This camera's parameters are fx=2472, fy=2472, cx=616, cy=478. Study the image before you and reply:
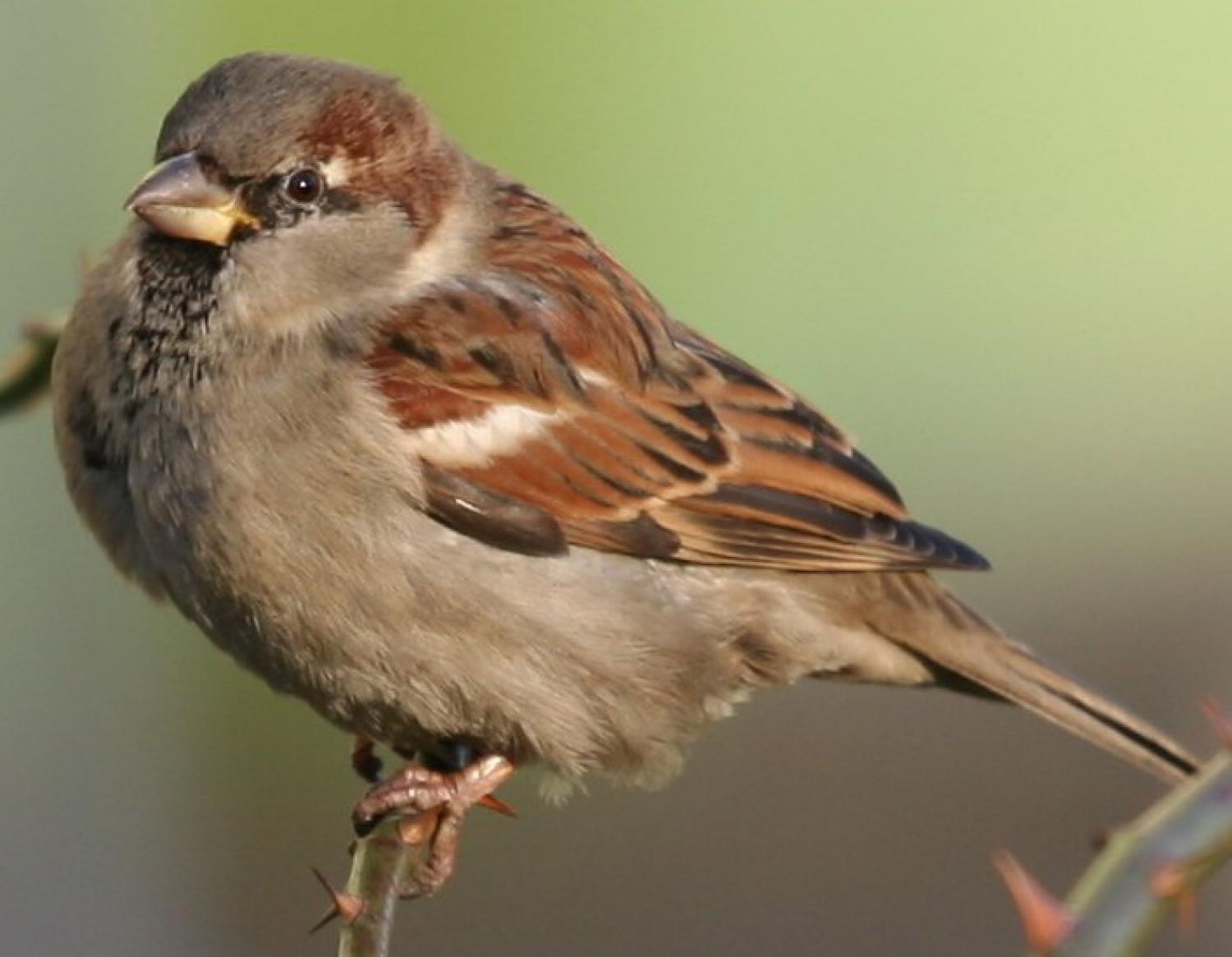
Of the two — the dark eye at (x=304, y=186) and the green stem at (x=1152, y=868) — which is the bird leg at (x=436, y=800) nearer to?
the dark eye at (x=304, y=186)

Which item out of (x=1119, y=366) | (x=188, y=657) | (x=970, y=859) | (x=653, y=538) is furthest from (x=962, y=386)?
(x=653, y=538)

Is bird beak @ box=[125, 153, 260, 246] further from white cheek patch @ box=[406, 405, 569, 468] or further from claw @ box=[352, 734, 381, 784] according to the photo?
claw @ box=[352, 734, 381, 784]

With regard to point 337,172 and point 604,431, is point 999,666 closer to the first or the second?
point 604,431

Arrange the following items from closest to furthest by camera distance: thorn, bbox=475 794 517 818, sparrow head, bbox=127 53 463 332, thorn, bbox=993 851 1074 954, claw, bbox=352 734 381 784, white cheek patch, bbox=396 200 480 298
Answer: thorn, bbox=993 851 1074 954 < thorn, bbox=475 794 517 818 < sparrow head, bbox=127 53 463 332 < white cheek patch, bbox=396 200 480 298 < claw, bbox=352 734 381 784

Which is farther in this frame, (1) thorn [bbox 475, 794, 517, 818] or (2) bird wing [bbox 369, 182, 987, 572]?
(2) bird wing [bbox 369, 182, 987, 572]

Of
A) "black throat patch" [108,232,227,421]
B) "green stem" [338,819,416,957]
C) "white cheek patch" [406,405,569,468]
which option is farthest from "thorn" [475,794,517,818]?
"black throat patch" [108,232,227,421]

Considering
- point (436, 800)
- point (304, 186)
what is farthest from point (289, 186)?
point (436, 800)
